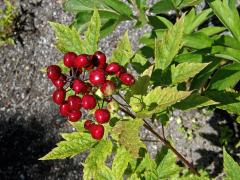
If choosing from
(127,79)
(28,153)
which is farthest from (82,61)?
(28,153)

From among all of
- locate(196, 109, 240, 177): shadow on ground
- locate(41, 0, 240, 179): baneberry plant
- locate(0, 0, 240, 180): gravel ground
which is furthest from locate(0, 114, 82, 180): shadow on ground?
locate(41, 0, 240, 179): baneberry plant

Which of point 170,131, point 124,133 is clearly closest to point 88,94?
point 124,133

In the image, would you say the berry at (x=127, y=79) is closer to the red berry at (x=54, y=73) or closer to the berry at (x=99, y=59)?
the berry at (x=99, y=59)

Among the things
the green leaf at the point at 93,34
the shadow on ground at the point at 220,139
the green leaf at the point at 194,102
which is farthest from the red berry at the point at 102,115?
the shadow on ground at the point at 220,139

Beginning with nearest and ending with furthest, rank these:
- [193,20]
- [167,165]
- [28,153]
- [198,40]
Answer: [167,165] → [198,40] → [193,20] → [28,153]

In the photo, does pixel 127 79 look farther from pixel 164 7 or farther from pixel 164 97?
pixel 164 7

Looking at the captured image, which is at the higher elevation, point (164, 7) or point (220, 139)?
point (164, 7)
